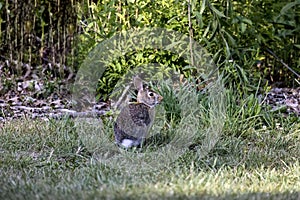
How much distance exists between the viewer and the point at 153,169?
2.94 meters

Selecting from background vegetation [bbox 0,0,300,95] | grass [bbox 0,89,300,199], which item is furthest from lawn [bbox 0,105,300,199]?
background vegetation [bbox 0,0,300,95]

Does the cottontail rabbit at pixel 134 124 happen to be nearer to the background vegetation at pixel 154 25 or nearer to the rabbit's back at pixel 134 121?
the rabbit's back at pixel 134 121

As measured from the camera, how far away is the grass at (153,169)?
2.40 m

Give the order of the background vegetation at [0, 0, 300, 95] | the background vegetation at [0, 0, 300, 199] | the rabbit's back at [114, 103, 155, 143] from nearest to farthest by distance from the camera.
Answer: the background vegetation at [0, 0, 300, 199]
the rabbit's back at [114, 103, 155, 143]
the background vegetation at [0, 0, 300, 95]

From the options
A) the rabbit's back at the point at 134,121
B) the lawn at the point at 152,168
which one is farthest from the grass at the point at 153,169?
the rabbit's back at the point at 134,121

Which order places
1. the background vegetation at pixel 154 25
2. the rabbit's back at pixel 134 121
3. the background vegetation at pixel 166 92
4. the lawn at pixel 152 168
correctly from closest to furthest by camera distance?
the lawn at pixel 152 168, the background vegetation at pixel 166 92, the rabbit's back at pixel 134 121, the background vegetation at pixel 154 25

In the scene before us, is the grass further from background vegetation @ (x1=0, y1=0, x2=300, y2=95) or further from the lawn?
background vegetation @ (x1=0, y1=0, x2=300, y2=95)

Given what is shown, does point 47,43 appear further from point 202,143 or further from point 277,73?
point 202,143

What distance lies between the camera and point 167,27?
15.2ft

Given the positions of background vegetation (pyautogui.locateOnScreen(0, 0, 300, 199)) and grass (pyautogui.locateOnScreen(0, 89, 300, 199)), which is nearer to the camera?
grass (pyautogui.locateOnScreen(0, 89, 300, 199))

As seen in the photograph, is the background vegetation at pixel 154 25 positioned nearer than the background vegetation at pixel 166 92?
No

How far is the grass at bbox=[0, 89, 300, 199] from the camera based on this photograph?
2.40m

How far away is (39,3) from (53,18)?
0.27 meters

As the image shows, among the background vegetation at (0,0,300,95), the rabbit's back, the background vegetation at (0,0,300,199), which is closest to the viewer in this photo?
the background vegetation at (0,0,300,199)
